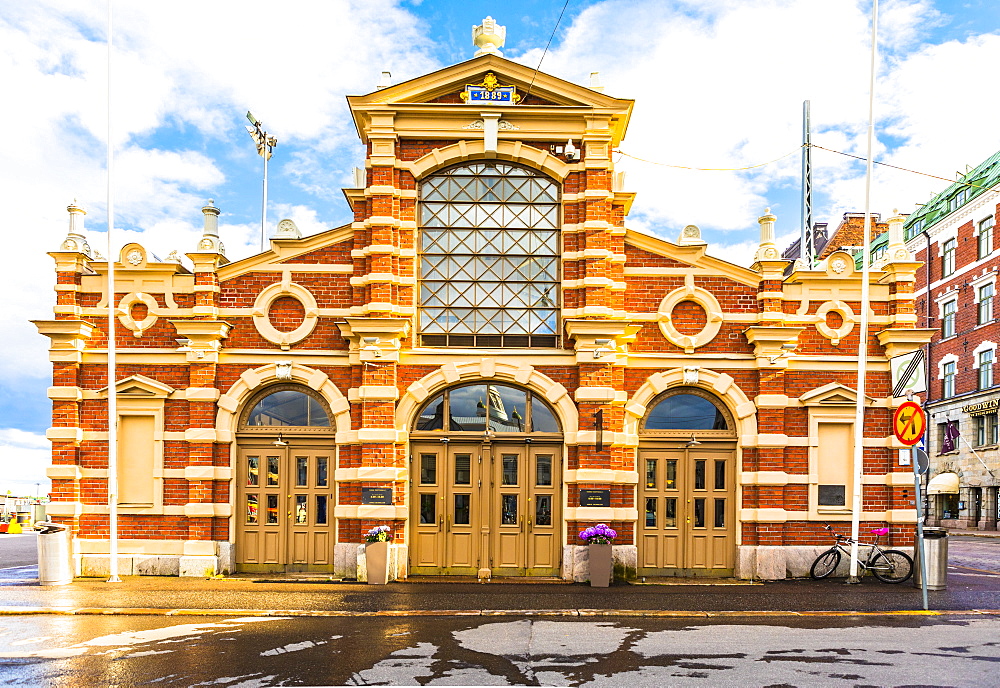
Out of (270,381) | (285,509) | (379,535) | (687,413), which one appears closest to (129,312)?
(270,381)

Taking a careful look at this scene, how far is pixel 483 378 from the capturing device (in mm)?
16578

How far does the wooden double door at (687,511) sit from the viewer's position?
55.0ft

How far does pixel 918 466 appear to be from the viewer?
14.1m

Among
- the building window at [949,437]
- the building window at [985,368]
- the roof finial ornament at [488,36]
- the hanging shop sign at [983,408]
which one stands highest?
the roof finial ornament at [488,36]

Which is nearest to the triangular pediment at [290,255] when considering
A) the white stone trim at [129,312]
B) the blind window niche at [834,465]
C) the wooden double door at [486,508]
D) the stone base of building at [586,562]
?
the white stone trim at [129,312]

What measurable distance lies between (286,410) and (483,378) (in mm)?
4000

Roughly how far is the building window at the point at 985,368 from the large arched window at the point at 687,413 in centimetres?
3065

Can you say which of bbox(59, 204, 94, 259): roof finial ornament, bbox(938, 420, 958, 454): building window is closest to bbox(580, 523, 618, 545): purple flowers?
bbox(59, 204, 94, 259): roof finial ornament

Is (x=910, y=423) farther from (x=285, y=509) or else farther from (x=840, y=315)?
(x=285, y=509)

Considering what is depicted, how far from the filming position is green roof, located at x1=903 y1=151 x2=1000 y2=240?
41031 mm

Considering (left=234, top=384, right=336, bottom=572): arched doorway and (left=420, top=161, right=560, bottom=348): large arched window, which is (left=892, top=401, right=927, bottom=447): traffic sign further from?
(left=234, top=384, right=336, bottom=572): arched doorway

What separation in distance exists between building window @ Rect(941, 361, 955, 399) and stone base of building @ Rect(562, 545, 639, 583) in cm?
3595

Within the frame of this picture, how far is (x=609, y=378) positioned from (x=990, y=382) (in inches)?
1297

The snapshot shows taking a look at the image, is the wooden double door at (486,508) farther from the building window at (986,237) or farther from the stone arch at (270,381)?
the building window at (986,237)
